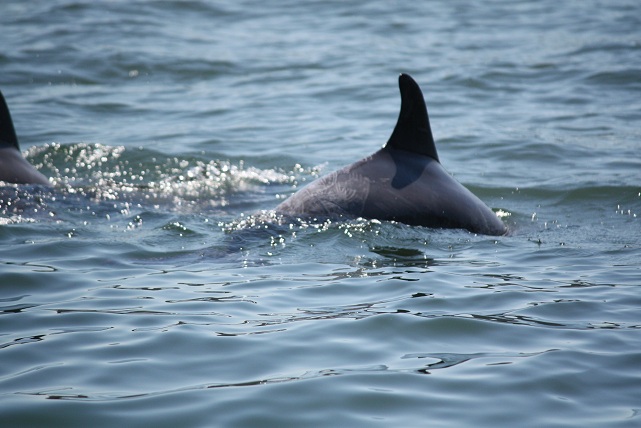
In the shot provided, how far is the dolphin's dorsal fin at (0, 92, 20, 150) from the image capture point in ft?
30.3

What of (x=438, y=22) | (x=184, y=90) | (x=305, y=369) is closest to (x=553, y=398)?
(x=305, y=369)

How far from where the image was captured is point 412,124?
754 centimetres

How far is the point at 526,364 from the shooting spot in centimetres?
467

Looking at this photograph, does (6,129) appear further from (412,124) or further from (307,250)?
(412,124)

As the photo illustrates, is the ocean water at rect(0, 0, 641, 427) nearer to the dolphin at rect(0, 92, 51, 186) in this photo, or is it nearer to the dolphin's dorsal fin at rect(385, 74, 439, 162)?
the dolphin at rect(0, 92, 51, 186)

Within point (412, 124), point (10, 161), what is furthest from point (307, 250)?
point (10, 161)

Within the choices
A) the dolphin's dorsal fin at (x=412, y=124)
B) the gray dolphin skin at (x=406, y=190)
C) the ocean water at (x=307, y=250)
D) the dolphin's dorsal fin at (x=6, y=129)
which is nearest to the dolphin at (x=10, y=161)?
the dolphin's dorsal fin at (x=6, y=129)

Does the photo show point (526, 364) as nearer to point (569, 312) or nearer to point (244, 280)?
point (569, 312)

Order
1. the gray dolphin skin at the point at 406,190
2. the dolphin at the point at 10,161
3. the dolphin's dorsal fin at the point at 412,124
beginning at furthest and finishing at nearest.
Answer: the dolphin at the point at 10,161 < the gray dolphin skin at the point at 406,190 < the dolphin's dorsal fin at the point at 412,124

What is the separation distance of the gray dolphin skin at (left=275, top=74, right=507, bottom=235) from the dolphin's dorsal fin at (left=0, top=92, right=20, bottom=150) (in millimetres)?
3423

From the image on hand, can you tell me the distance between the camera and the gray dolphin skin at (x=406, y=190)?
7.57 m

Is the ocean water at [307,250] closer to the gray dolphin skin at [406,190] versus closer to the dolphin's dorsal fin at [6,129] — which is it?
the gray dolphin skin at [406,190]

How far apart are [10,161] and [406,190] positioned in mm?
4265

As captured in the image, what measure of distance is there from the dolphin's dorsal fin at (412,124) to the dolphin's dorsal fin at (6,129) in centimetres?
410
